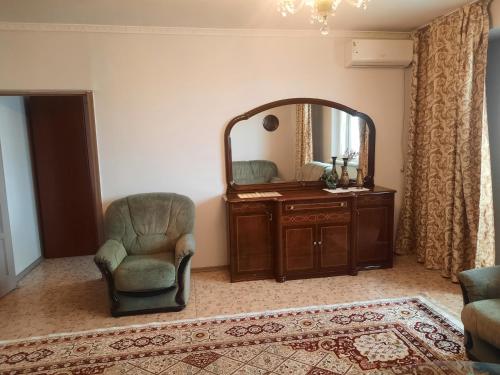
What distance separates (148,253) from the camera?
3.50 metres

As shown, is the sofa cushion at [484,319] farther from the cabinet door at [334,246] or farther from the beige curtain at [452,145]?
the cabinet door at [334,246]

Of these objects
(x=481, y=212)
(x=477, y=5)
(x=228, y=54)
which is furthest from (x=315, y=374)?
(x=477, y=5)

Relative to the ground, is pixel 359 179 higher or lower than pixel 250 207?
higher

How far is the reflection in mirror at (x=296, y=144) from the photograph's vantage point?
12.9ft

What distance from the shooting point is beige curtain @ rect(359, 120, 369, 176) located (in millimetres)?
4156

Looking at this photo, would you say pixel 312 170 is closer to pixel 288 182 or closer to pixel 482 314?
pixel 288 182

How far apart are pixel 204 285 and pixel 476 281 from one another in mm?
2363

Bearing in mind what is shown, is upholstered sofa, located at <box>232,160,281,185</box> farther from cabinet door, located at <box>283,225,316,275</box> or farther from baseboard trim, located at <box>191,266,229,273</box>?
baseboard trim, located at <box>191,266,229,273</box>

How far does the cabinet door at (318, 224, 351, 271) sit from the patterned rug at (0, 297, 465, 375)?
0.76 meters

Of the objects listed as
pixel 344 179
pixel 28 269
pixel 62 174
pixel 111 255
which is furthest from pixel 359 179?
pixel 28 269

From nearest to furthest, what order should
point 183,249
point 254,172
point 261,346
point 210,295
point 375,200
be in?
point 261,346 < point 183,249 < point 210,295 < point 375,200 < point 254,172

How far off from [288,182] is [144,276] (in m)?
1.87

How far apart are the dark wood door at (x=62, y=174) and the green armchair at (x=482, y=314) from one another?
158 inches

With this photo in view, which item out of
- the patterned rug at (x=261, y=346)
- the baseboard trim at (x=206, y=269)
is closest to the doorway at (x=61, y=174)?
the baseboard trim at (x=206, y=269)
